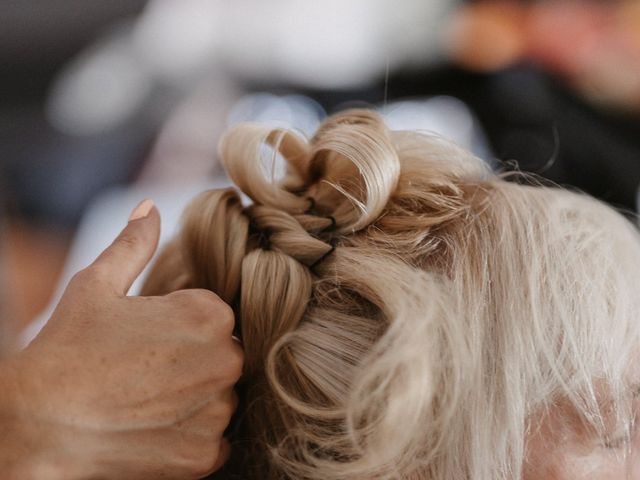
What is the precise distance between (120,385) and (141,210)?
227 millimetres

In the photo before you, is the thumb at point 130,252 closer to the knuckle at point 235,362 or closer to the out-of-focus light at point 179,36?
the knuckle at point 235,362

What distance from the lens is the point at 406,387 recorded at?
0.64 metres

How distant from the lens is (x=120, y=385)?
2.07ft

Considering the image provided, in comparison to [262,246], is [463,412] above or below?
below

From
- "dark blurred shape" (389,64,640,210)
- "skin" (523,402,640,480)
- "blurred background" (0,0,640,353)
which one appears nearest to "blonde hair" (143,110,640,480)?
"skin" (523,402,640,480)

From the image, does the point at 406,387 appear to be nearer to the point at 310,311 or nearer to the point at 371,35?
the point at 310,311

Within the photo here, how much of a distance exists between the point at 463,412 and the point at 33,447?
0.42 metres

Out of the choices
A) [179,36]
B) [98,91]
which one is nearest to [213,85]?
[179,36]

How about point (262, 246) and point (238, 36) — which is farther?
point (238, 36)

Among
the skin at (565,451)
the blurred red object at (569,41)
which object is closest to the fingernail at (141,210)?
the skin at (565,451)

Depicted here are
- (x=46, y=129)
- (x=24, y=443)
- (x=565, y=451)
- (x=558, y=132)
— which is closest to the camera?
(x=24, y=443)

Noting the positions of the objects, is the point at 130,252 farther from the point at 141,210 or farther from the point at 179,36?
the point at 179,36

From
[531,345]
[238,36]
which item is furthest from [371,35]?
[531,345]

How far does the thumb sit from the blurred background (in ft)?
4.05
